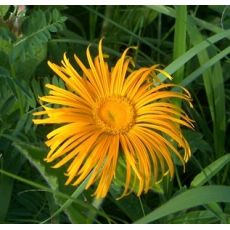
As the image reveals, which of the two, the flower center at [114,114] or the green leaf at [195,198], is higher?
the flower center at [114,114]

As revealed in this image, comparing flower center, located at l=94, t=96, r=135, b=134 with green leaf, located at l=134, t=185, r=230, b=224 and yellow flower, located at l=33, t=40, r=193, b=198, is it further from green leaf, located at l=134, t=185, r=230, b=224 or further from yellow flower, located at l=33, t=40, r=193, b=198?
green leaf, located at l=134, t=185, r=230, b=224

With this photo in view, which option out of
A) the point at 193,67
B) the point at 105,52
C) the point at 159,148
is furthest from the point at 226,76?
the point at 159,148

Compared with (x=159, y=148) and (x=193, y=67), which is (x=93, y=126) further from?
(x=193, y=67)

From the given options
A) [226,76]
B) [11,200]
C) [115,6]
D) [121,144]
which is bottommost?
[11,200]

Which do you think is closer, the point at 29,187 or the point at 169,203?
the point at 169,203

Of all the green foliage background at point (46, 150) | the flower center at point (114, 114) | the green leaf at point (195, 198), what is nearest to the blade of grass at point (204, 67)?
the green foliage background at point (46, 150)

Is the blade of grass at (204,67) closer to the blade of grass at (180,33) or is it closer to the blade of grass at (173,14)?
the blade of grass at (180,33)

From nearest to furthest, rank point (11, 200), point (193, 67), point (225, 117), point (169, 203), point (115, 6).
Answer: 1. point (169, 203)
2. point (11, 200)
3. point (225, 117)
4. point (193, 67)
5. point (115, 6)
